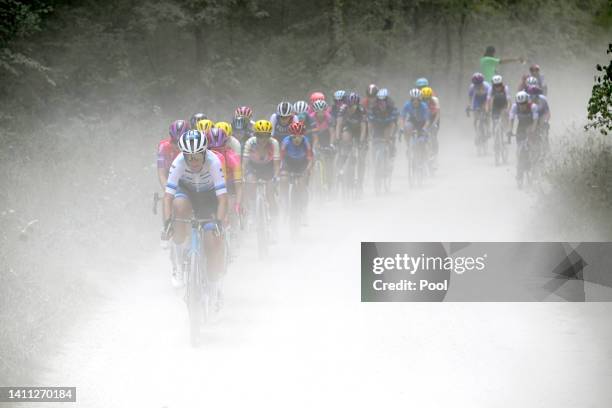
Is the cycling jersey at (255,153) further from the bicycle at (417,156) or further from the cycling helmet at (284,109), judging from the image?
the bicycle at (417,156)

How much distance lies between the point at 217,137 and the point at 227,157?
341 mm

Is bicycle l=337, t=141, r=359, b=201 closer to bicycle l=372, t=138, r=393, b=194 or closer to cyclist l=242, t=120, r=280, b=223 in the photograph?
bicycle l=372, t=138, r=393, b=194

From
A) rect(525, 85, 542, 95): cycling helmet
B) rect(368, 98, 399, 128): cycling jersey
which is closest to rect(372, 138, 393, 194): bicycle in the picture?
rect(368, 98, 399, 128): cycling jersey

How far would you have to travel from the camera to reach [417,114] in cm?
2277

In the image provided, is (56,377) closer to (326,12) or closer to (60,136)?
(60,136)

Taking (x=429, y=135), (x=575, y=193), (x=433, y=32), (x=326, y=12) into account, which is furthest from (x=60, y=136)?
(x=433, y=32)

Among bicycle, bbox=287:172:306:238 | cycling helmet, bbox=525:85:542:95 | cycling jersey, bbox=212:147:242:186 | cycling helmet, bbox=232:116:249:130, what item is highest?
cycling helmet, bbox=525:85:542:95

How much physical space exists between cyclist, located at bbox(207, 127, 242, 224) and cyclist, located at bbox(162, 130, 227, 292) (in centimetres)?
159

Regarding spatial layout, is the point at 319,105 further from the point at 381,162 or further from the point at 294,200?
the point at 294,200

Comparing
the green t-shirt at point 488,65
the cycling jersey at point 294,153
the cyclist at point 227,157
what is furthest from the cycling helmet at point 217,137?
the green t-shirt at point 488,65

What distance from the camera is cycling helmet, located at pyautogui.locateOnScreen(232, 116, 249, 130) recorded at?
16.4 metres

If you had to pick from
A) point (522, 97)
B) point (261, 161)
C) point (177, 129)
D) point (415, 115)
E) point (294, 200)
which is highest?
point (522, 97)

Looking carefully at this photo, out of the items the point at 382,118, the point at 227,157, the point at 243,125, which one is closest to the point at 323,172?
the point at 382,118

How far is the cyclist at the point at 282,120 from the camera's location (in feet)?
55.7
